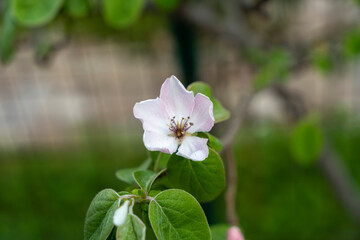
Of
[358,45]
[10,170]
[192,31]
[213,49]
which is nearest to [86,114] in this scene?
[10,170]

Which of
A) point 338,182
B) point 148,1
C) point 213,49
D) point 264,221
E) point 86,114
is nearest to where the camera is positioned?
point 148,1

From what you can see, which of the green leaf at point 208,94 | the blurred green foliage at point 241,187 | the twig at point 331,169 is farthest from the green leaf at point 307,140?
the blurred green foliage at point 241,187

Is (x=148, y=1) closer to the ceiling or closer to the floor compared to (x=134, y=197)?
closer to the ceiling

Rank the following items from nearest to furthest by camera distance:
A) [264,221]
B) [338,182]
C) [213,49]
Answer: [338,182] → [213,49] → [264,221]

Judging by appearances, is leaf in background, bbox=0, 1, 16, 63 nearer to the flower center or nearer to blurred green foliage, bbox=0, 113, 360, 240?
the flower center

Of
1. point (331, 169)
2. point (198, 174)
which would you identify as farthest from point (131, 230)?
point (331, 169)

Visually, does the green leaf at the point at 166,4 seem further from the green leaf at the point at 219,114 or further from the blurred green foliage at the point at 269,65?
the green leaf at the point at 219,114

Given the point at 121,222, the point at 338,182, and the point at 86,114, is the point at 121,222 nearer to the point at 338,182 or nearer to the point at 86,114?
the point at 338,182
